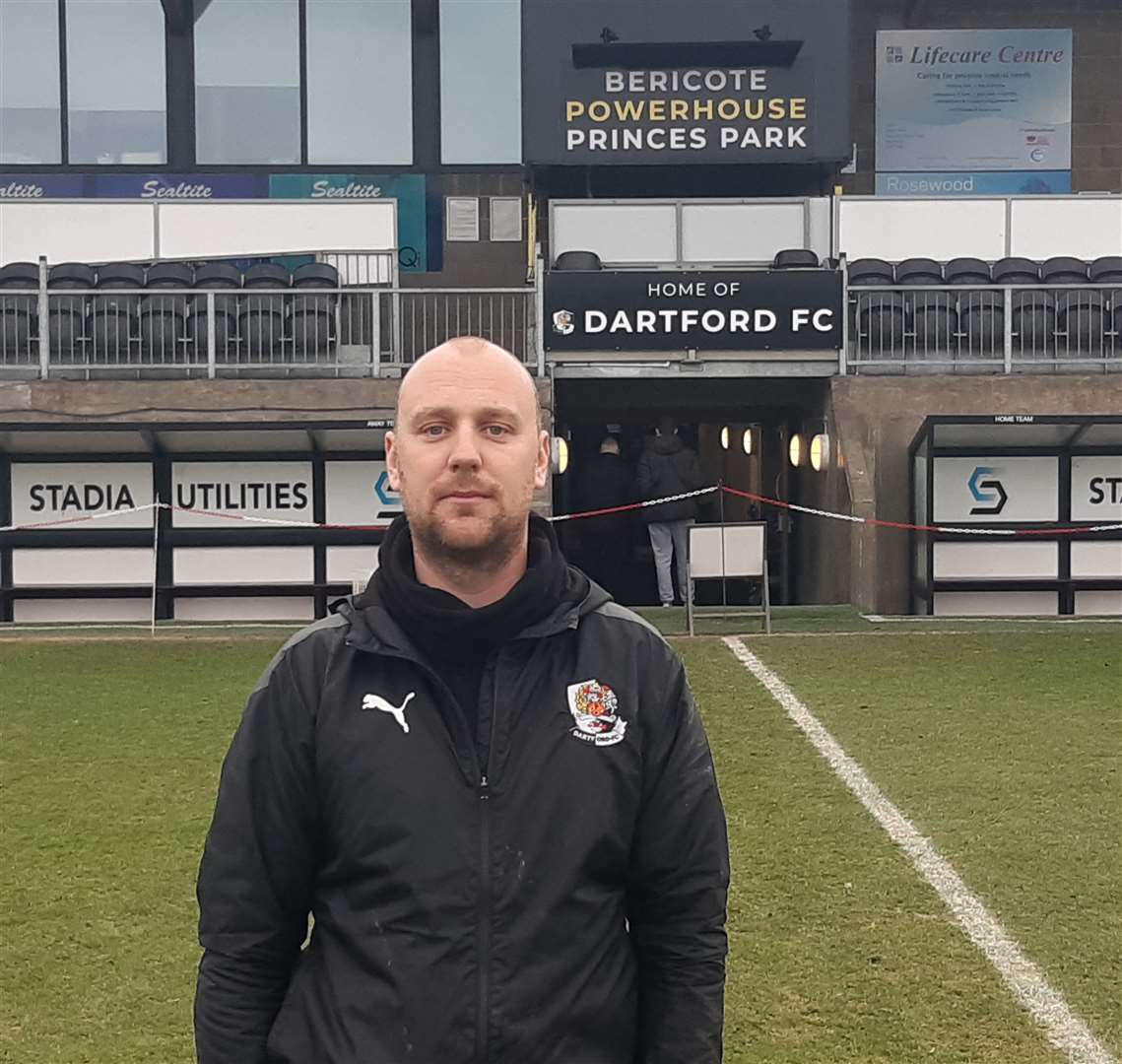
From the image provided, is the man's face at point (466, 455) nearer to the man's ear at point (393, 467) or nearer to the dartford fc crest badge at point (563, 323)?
the man's ear at point (393, 467)

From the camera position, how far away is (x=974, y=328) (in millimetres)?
15609

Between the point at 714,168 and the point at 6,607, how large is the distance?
10.4 m

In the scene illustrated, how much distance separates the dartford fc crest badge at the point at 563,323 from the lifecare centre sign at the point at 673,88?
14.8 feet

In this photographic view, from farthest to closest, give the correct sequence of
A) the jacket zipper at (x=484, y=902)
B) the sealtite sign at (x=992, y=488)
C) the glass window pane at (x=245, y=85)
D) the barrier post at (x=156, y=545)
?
the glass window pane at (x=245, y=85) < the sealtite sign at (x=992, y=488) < the barrier post at (x=156, y=545) < the jacket zipper at (x=484, y=902)

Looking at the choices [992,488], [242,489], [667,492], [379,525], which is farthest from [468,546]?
[992,488]

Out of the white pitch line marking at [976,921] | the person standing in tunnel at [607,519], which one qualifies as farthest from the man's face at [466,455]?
the person standing in tunnel at [607,519]

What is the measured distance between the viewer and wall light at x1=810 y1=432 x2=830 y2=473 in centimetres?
1569

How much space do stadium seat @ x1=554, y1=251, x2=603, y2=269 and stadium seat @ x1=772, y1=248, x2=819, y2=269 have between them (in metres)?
1.94

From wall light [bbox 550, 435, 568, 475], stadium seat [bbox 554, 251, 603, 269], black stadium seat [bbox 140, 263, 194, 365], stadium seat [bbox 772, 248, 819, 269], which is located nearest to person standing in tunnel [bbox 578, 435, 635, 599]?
wall light [bbox 550, 435, 568, 475]

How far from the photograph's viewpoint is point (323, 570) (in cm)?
1477

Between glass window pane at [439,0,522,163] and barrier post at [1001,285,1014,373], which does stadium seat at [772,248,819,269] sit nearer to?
barrier post at [1001,285,1014,373]

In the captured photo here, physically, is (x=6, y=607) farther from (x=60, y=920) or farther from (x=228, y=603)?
(x=60, y=920)

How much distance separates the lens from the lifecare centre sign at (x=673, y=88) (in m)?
19.2

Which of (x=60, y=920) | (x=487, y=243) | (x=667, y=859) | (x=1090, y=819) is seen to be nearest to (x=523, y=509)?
(x=667, y=859)
